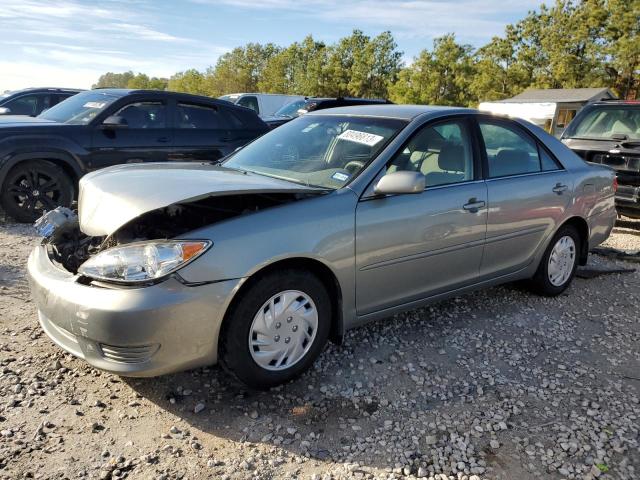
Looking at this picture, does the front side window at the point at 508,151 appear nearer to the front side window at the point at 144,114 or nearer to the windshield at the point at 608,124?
the windshield at the point at 608,124

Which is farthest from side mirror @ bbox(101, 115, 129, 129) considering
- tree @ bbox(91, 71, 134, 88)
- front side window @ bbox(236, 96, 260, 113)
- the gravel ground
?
tree @ bbox(91, 71, 134, 88)

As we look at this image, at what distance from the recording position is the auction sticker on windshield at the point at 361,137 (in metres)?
3.41

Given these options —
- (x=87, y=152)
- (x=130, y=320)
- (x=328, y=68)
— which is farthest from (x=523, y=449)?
(x=328, y=68)

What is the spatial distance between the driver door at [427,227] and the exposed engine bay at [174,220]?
0.51 meters

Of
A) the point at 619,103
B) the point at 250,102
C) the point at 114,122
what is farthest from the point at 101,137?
the point at 250,102

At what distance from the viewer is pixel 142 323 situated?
7.74ft

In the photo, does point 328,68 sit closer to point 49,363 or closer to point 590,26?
point 590,26

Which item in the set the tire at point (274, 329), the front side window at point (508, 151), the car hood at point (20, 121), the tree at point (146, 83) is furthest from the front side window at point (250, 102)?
the tree at point (146, 83)

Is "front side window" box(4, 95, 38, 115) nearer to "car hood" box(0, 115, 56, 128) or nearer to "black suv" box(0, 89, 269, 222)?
"black suv" box(0, 89, 269, 222)

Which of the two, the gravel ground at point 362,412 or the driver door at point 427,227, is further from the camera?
the driver door at point 427,227

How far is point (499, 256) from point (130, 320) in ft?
9.09

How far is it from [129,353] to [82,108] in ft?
18.2

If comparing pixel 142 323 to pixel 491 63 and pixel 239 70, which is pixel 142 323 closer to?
pixel 491 63

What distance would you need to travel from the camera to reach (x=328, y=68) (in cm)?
4538
